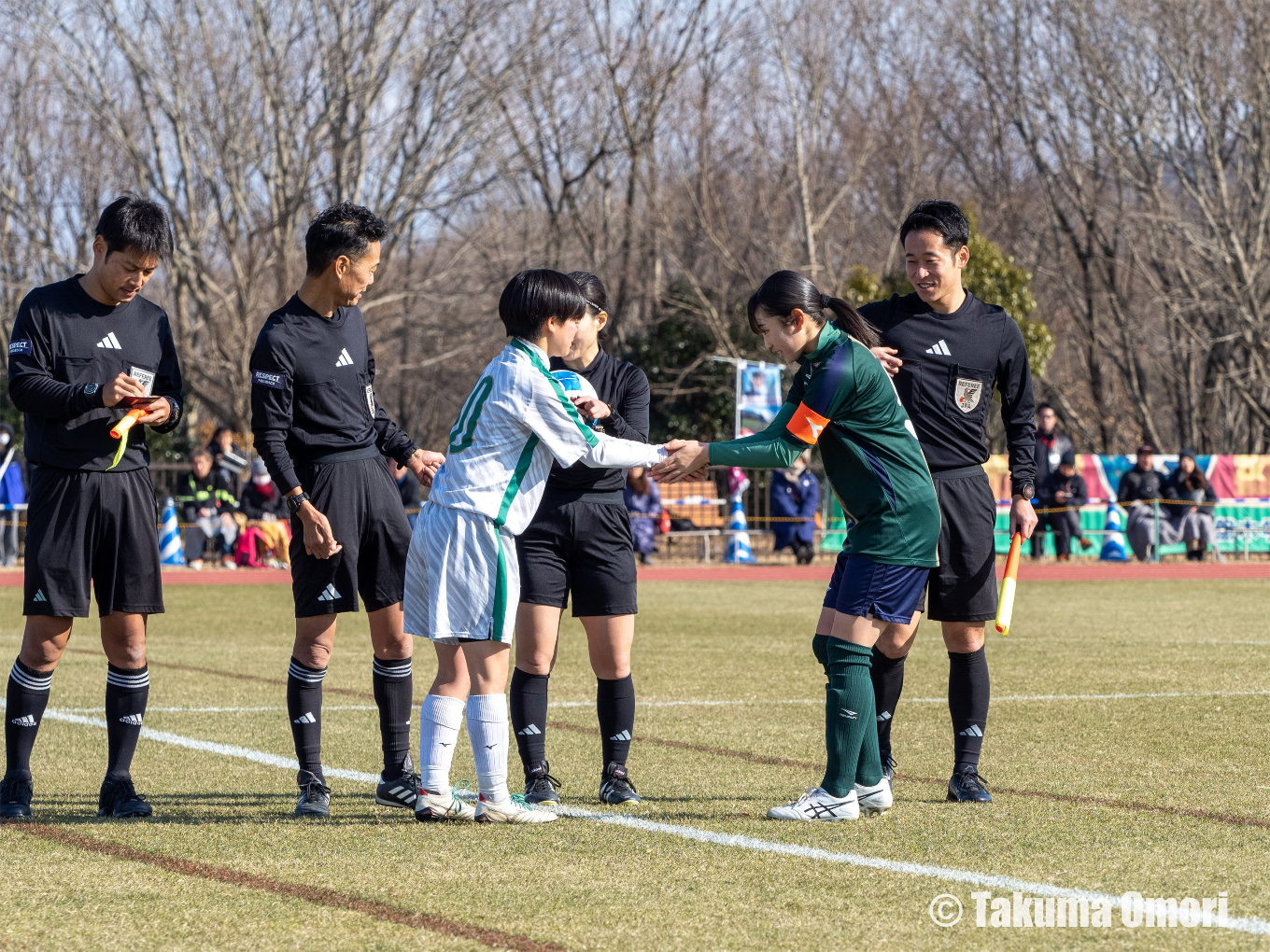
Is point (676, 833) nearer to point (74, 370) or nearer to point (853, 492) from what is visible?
point (853, 492)

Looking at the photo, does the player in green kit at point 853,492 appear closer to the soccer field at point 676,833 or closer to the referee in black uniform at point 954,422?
the soccer field at point 676,833

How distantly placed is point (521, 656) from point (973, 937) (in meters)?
2.61

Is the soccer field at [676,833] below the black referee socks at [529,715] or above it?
below

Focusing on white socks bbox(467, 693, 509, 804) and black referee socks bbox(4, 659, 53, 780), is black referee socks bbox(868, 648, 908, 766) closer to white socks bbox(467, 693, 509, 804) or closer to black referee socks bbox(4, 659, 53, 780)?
white socks bbox(467, 693, 509, 804)

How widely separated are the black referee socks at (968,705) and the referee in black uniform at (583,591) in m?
1.26

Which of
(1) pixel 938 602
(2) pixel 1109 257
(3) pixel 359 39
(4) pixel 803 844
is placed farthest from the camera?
(2) pixel 1109 257

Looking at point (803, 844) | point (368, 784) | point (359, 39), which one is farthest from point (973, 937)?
point (359, 39)

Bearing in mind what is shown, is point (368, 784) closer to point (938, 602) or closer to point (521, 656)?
point (521, 656)

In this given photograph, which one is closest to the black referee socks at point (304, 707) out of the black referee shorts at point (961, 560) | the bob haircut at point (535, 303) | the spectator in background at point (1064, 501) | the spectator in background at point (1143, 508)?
the bob haircut at point (535, 303)

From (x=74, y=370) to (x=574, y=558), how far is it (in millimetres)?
1980

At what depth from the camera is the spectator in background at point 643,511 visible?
76.0 ft

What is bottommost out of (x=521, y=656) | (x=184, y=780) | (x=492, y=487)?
(x=184, y=780)

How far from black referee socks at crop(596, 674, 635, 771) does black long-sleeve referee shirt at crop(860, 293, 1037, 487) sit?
1.50 meters

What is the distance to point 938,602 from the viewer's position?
19.2ft
